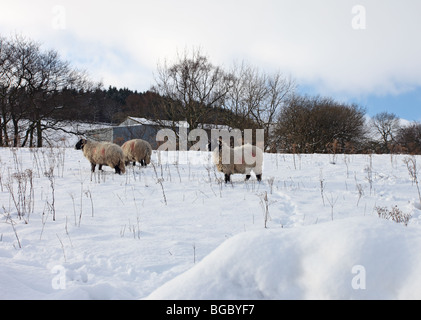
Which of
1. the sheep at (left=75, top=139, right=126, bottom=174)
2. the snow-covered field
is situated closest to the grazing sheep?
the sheep at (left=75, top=139, right=126, bottom=174)

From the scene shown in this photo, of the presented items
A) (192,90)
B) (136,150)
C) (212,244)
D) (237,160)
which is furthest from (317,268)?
(192,90)

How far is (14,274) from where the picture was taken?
221 cm

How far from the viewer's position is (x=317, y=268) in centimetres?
133

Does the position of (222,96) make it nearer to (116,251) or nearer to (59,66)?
(59,66)

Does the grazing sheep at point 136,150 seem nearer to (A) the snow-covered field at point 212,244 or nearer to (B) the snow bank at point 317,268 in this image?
(A) the snow-covered field at point 212,244

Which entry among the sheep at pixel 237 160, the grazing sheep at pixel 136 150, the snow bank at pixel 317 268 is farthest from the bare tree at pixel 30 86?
the snow bank at pixel 317 268

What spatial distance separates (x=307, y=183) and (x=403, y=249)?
18.5ft

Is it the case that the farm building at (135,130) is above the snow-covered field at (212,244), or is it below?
above

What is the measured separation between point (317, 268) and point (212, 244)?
1828 millimetres

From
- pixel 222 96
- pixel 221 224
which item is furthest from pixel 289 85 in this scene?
pixel 221 224

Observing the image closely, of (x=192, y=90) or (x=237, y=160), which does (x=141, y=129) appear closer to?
(x=192, y=90)

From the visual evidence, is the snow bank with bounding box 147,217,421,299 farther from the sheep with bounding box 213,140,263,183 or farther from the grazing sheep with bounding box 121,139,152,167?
the grazing sheep with bounding box 121,139,152,167

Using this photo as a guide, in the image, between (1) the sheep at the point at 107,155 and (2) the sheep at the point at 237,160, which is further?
(1) the sheep at the point at 107,155

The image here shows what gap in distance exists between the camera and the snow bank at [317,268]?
1231 millimetres
